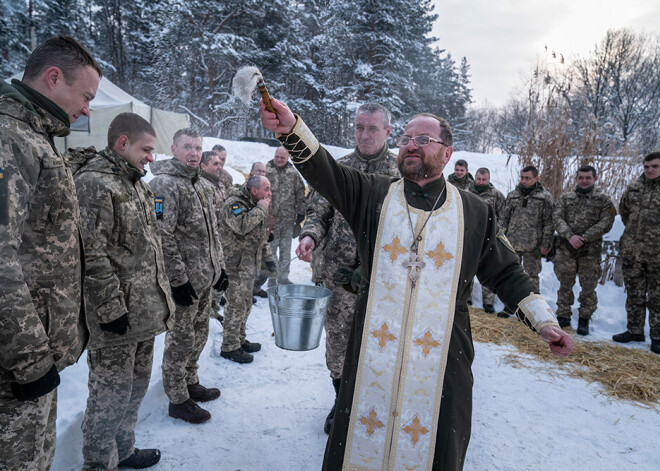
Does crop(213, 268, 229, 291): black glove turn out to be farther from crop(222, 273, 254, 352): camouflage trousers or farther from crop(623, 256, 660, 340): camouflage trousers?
crop(623, 256, 660, 340): camouflage trousers

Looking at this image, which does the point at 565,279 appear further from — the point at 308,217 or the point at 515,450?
the point at 308,217

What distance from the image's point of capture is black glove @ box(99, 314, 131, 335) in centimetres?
237

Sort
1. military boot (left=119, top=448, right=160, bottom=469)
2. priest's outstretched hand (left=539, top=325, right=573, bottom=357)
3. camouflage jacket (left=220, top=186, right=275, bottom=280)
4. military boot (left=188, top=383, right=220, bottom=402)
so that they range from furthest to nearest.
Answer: camouflage jacket (left=220, top=186, right=275, bottom=280), military boot (left=188, top=383, right=220, bottom=402), military boot (left=119, top=448, right=160, bottom=469), priest's outstretched hand (left=539, top=325, right=573, bottom=357)

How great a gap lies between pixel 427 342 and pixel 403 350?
0.41 ft

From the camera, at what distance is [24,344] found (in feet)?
4.98

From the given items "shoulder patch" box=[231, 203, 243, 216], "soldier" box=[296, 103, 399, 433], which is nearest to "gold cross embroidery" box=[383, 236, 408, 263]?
"soldier" box=[296, 103, 399, 433]

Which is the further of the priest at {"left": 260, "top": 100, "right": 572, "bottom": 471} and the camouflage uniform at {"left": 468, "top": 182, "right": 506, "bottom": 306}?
the camouflage uniform at {"left": 468, "top": 182, "right": 506, "bottom": 306}

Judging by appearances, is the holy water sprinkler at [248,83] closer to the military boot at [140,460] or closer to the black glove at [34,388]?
the black glove at [34,388]

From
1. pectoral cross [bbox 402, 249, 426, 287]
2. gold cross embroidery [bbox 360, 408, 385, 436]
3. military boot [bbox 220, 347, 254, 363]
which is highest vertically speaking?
pectoral cross [bbox 402, 249, 426, 287]

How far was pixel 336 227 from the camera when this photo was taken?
3393mm

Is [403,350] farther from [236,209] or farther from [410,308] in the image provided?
[236,209]

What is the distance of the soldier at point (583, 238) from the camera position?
20.9 feet

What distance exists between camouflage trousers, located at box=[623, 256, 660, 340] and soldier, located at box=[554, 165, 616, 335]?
1.46 ft

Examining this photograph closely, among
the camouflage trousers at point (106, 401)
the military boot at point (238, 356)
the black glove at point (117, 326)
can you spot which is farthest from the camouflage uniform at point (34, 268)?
the military boot at point (238, 356)
